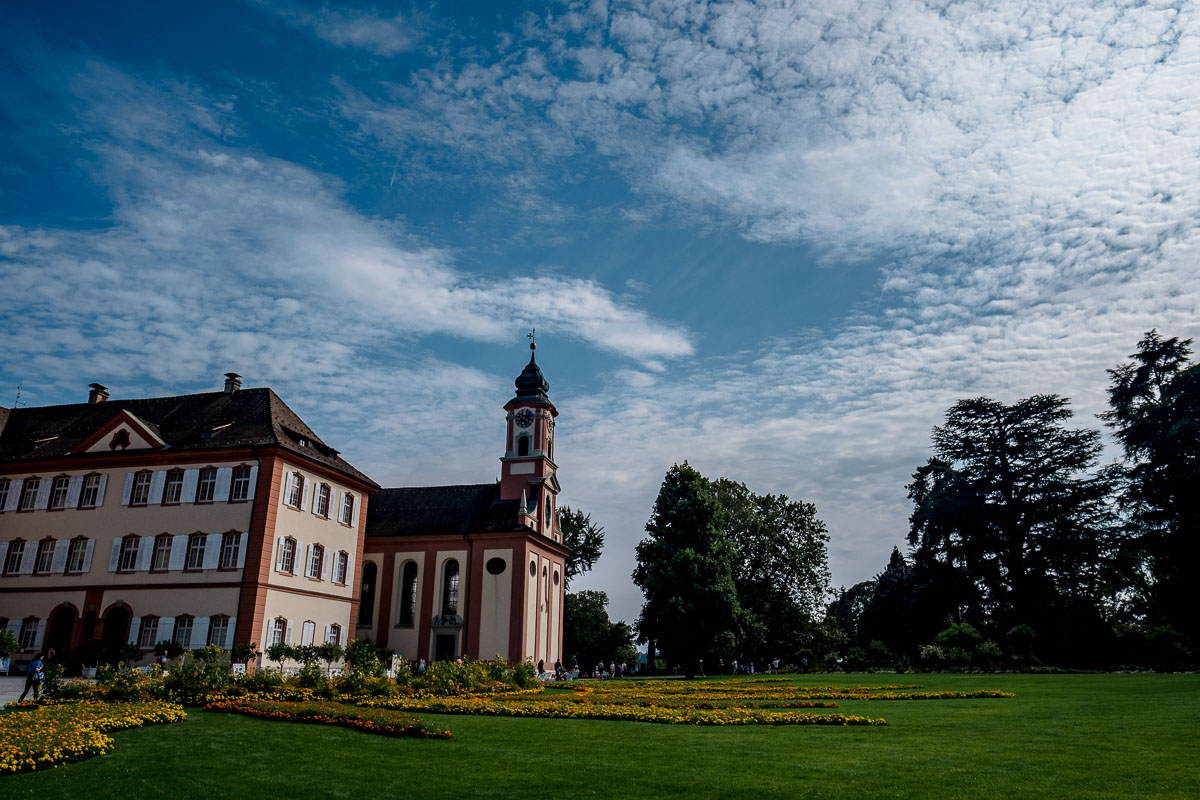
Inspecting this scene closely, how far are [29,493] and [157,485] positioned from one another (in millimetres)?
7544

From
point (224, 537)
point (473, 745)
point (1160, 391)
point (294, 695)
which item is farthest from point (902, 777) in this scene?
point (1160, 391)

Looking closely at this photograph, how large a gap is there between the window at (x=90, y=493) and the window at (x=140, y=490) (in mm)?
1982

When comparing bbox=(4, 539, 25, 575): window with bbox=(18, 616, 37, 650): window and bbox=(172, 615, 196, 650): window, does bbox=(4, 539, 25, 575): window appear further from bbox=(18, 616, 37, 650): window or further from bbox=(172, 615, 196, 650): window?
bbox=(172, 615, 196, 650): window

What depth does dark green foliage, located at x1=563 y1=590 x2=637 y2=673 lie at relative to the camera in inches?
2689

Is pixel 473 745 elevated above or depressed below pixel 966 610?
below

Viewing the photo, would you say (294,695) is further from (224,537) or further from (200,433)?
(200,433)

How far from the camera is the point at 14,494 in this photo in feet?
132

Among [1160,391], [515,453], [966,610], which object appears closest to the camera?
[1160,391]

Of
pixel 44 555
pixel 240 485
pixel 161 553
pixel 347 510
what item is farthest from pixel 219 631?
pixel 44 555

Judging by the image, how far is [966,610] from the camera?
56906mm

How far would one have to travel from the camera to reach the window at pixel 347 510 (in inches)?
1673

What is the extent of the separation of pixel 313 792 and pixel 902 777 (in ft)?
25.6

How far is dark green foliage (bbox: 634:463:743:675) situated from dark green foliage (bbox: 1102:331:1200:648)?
23.4 metres

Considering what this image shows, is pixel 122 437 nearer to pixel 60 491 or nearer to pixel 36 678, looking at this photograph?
pixel 60 491
